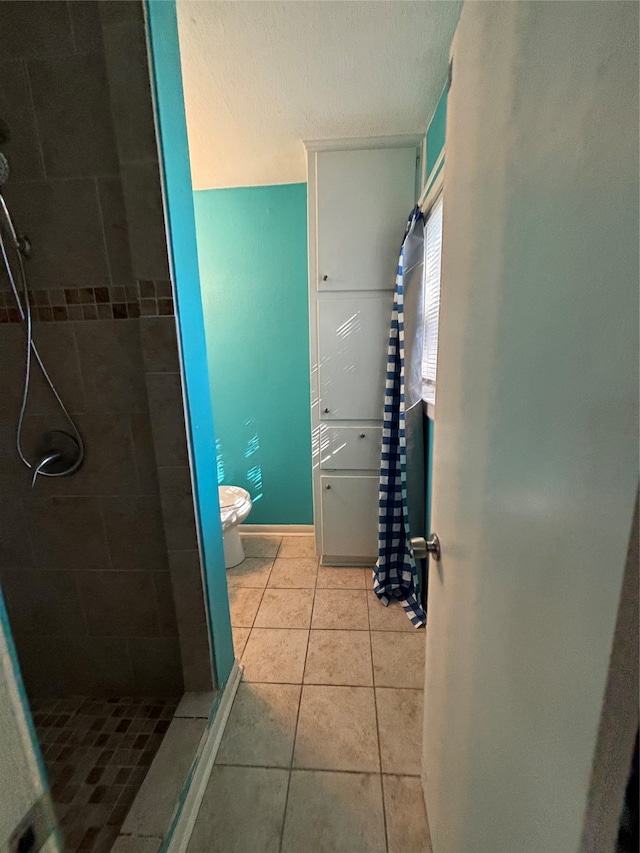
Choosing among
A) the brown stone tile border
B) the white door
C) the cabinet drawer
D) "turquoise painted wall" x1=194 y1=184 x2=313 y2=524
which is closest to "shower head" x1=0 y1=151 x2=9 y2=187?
the brown stone tile border

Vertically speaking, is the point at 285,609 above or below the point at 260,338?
below

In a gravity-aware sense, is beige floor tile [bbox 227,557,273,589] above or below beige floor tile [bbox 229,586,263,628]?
below

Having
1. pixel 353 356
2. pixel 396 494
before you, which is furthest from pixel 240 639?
pixel 353 356

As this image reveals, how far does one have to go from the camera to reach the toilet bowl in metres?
2.15

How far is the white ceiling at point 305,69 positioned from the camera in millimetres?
1143

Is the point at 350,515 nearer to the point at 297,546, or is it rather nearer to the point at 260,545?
the point at 297,546

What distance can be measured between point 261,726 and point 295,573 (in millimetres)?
951

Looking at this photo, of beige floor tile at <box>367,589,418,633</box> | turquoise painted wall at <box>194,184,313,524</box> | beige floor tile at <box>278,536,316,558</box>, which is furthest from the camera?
beige floor tile at <box>278,536,316,558</box>

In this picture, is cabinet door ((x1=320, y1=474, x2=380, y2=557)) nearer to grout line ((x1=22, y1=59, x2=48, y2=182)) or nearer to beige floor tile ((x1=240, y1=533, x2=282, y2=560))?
beige floor tile ((x1=240, y1=533, x2=282, y2=560))

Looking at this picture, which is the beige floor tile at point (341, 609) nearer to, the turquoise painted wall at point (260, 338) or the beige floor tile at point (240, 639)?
the beige floor tile at point (240, 639)

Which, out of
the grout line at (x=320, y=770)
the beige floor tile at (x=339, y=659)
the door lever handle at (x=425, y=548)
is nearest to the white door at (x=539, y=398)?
the door lever handle at (x=425, y=548)

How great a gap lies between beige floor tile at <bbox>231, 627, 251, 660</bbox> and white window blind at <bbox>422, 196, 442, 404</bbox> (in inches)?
58.5

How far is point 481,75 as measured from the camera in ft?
1.86

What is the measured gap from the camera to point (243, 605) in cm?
199
